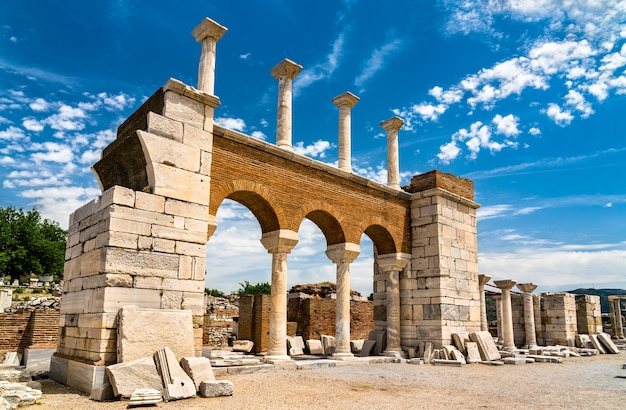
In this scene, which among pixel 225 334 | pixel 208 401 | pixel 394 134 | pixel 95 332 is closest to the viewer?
pixel 208 401

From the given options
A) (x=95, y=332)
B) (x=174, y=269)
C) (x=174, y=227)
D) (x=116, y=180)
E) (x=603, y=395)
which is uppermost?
(x=116, y=180)

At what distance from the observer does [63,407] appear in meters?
6.23

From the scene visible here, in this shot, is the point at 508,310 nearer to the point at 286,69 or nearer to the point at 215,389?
the point at 286,69

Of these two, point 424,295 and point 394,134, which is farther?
point 394,134

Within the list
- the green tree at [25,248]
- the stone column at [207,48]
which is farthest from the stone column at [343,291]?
the green tree at [25,248]

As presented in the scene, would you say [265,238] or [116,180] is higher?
[116,180]

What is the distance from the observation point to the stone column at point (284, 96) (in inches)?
497

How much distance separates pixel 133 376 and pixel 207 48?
283 inches

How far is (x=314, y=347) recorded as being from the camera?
1730 cm

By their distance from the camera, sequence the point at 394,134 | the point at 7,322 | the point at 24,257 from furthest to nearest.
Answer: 1. the point at 24,257
2. the point at 394,134
3. the point at 7,322

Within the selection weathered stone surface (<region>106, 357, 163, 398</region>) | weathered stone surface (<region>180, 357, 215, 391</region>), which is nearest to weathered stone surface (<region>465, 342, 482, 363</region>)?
weathered stone surface (<region>180, 357, 215, 391</region>)

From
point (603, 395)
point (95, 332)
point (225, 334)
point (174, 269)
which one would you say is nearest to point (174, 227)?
point (174, 269)

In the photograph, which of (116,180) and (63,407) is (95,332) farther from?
(116,180)

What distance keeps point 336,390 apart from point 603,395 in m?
4.44
